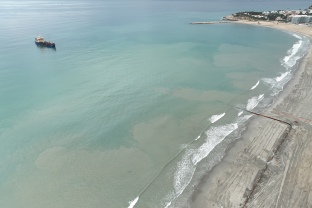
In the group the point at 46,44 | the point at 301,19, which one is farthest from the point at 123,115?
the point at 301,19

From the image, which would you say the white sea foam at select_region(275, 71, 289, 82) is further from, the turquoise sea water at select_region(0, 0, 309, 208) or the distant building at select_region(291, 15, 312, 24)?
the distant building at select_region(291, 15, 312, 24)

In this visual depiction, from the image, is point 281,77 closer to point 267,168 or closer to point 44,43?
point 267,168

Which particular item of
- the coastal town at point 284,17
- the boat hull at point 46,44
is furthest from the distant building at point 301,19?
the boat hull at point 46,44

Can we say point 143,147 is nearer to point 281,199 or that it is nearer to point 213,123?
point 213,123

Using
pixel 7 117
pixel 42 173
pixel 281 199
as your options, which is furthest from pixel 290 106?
pixel 7 117

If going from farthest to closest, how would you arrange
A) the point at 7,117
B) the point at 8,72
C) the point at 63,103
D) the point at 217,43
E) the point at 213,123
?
the point at 217,43, the point at 8,72, the point at 63,103, the point at 7,117, the point at 213,123

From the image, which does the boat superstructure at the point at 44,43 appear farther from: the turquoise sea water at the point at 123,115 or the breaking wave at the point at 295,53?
the breaking wave at the point at 295,53
